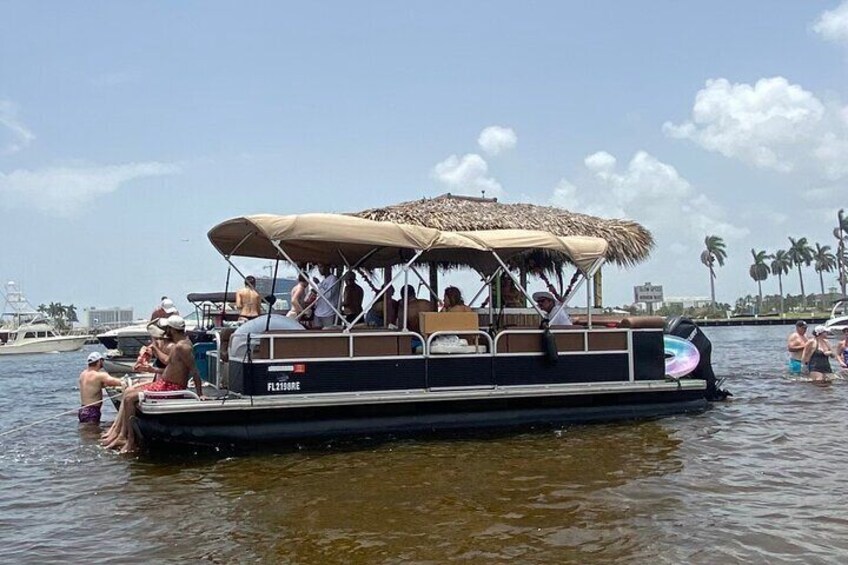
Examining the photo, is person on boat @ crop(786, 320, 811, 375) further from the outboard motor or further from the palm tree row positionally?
the palm tree row

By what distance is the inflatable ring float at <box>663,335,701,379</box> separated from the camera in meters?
12.0

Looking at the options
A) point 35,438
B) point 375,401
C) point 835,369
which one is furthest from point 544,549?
point 835,369

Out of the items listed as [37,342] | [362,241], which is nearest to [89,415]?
[362,241]

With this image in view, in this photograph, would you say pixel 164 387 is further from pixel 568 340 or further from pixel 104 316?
pixel 104 316

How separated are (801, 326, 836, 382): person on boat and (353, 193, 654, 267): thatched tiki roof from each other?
19.9 ft

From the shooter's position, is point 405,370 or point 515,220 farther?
point 515,220

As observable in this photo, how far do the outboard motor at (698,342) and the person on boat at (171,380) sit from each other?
25.2 ft

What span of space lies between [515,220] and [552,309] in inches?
69.9

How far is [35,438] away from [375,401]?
235 inches

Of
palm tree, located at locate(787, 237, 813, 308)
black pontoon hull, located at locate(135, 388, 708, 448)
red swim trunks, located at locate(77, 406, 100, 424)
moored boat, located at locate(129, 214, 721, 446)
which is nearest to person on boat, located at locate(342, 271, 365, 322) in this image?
moored boat, located at locate(129, 214, 721, 446)

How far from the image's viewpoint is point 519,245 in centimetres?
1027

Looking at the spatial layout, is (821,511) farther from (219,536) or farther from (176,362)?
(176,362)

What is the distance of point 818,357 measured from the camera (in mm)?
17047

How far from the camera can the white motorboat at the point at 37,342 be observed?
56.9 meters
